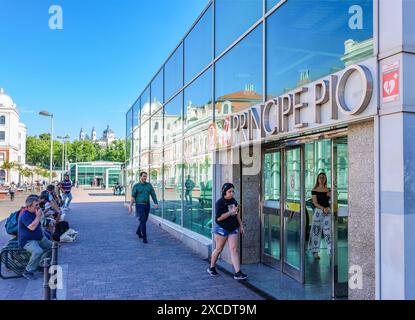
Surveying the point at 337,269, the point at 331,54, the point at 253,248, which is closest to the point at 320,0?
the point at 331,54

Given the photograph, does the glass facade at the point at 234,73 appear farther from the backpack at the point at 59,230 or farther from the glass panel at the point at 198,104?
the backpack at the point at 59,230

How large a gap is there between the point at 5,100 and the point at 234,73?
88679mm

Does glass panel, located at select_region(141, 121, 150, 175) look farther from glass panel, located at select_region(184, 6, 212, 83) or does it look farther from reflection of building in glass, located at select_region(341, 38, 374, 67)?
reflection of building in glass, located at select_region(341, 38, 374, 67)

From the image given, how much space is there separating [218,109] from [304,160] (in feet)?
9.48

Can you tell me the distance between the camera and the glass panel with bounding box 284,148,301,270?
6332 millimetres

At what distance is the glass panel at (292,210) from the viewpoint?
6.33 meters

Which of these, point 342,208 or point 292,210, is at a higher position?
point 342,208

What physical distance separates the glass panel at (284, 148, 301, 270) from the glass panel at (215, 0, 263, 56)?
261 cm

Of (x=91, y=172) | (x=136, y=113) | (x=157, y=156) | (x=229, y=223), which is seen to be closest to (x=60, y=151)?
(x=91, y=172)

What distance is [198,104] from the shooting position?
33.1 ft

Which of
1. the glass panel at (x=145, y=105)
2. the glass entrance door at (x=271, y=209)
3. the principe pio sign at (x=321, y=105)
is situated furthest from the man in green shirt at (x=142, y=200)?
the glass panel at (x=145, y=105)

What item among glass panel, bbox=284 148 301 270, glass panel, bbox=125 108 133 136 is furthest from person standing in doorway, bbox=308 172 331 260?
glass panel, bbox=125 108 133 136

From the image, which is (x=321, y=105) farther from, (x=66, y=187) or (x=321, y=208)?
(x=66, y=187)

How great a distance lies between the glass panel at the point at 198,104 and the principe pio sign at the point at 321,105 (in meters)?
2.84
